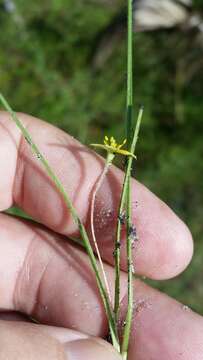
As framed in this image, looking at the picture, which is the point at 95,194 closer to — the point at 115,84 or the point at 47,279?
the point at 47,279

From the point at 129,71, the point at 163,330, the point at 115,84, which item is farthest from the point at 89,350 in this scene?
the point at 115,84

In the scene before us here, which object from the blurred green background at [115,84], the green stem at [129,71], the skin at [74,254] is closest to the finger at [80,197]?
the skin at [74,254]

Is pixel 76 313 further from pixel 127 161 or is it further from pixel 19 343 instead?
pixel 127 161

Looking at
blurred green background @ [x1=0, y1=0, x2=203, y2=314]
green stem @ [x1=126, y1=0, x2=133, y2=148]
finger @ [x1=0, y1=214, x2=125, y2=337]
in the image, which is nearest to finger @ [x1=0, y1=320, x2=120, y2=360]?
finger @ [x1=0, y1=214, x2=125, y2=337]

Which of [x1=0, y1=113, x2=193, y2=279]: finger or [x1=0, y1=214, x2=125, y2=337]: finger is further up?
[x1=0, y1=113, x2=193, y2=279]: finger

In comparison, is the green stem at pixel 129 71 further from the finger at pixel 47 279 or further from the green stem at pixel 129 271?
the finger at pixel 47 279

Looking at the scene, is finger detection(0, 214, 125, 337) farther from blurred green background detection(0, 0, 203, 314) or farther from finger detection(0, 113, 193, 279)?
blurred green background detection(0, 0, 203, 314)
